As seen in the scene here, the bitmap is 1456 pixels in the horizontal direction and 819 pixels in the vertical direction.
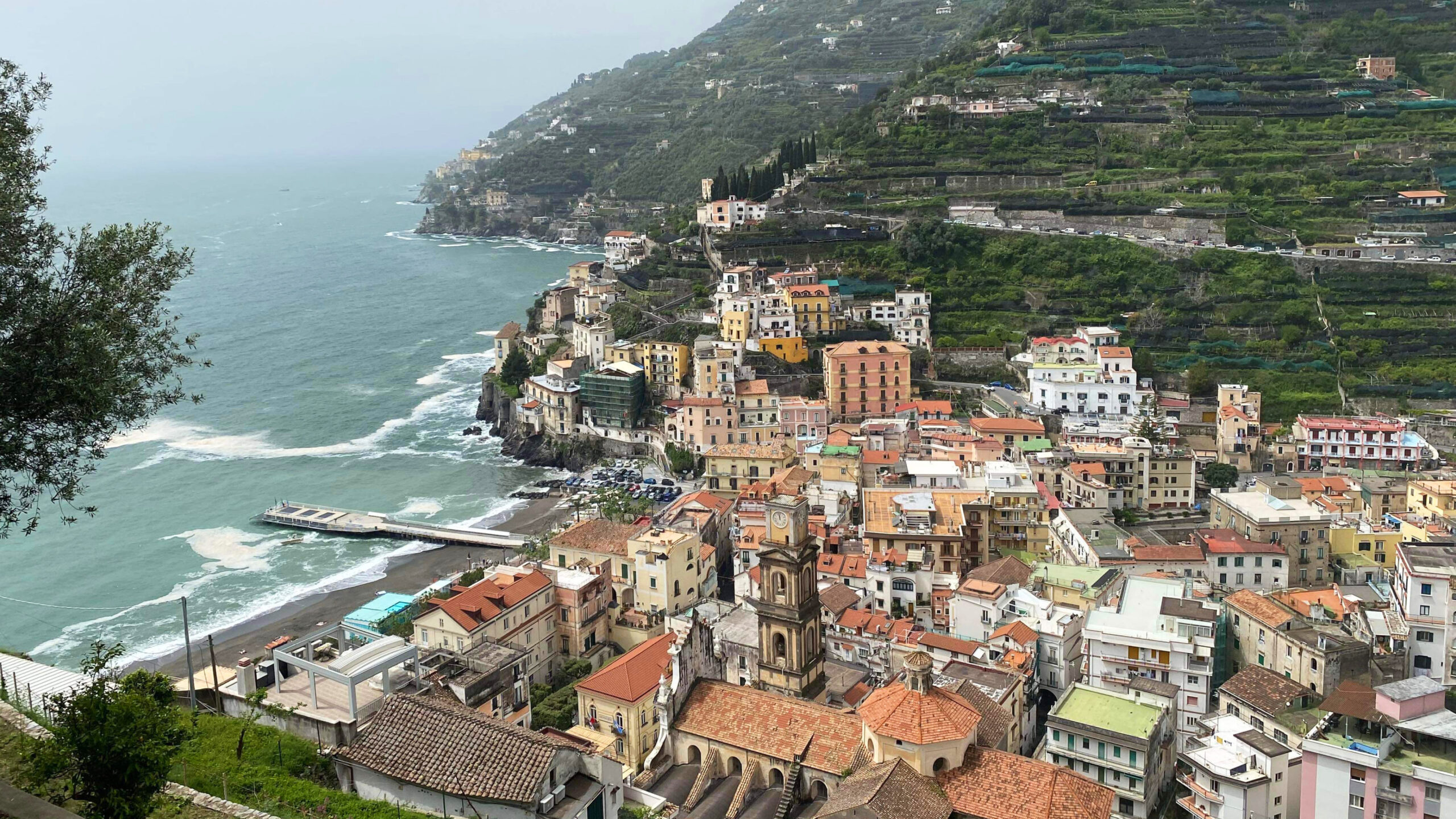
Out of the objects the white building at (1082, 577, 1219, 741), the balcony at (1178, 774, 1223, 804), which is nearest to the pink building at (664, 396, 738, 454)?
the white building at (1082, 577, 1219, 741)

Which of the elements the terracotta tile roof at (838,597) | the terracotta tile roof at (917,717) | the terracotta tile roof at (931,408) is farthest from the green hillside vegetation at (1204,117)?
the terracotta tile roof at (917,717)

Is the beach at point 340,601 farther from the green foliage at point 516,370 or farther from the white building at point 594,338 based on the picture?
the green foliage at point 516,370

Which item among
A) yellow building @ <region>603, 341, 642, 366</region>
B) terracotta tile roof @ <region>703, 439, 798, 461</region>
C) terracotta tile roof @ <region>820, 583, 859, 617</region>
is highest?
yellow building @ <region>603, 341, 642, 366</region>

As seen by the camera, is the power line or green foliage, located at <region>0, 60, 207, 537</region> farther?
the power line

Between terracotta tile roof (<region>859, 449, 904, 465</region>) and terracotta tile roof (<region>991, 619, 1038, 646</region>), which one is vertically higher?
terracotta tile roof (<region>859, 449, 904, 465</region>)

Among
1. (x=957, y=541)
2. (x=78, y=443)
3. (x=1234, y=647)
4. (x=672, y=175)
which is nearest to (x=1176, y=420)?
(x=957, y=541)

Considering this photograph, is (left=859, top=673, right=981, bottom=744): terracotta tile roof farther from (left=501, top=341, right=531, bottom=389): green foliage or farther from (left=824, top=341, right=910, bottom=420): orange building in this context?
(left=501, top=341, right=531, bottom=389): green foliage

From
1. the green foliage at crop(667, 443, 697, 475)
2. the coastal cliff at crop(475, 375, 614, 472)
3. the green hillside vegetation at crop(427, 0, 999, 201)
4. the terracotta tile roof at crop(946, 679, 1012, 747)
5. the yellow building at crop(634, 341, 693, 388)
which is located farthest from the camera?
the green hillside vegetation at crop(427, 0, 999, 201)
